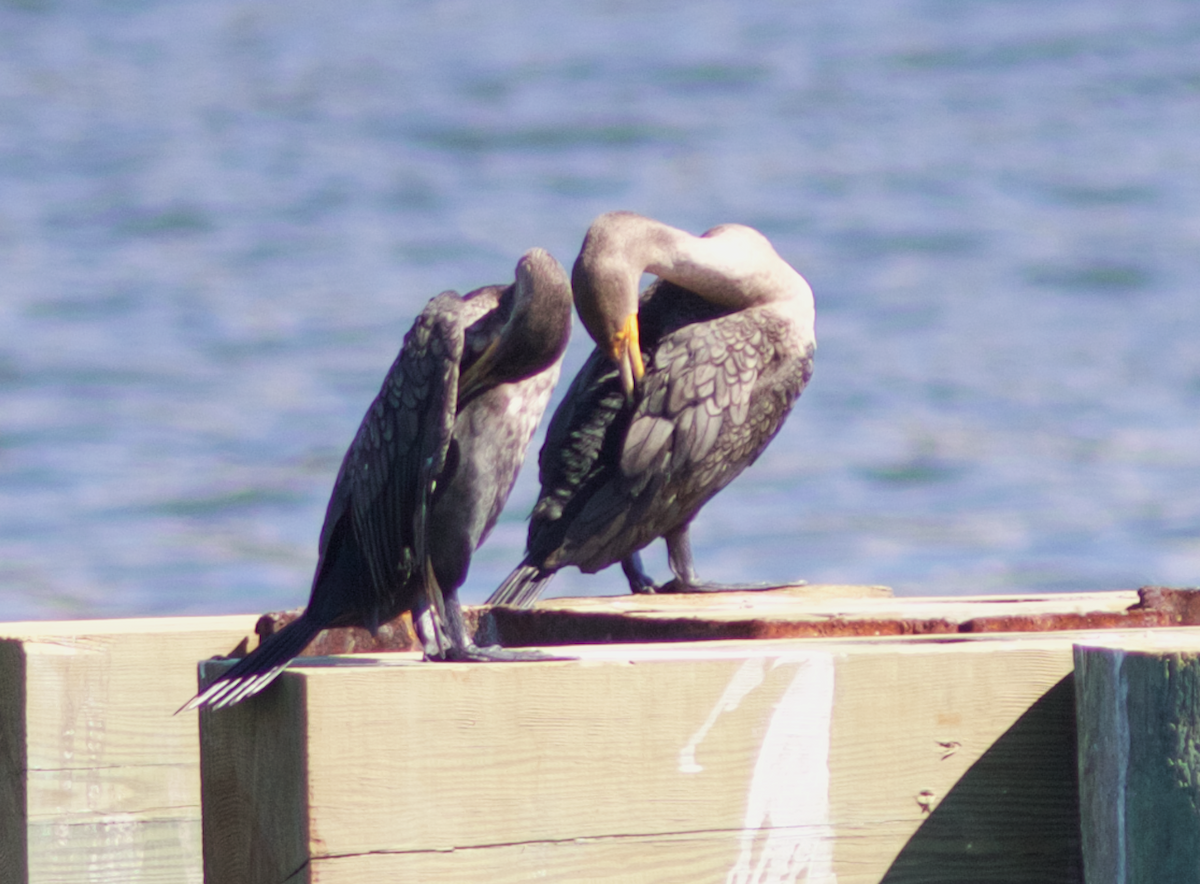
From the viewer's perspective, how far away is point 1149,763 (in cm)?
221

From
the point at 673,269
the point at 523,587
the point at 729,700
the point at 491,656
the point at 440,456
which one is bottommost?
the point at 729,700

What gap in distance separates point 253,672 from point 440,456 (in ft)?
1.54

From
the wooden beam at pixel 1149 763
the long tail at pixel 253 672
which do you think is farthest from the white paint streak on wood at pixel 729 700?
the long tail at pixel 253 672

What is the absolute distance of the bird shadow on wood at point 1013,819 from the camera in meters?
2.42

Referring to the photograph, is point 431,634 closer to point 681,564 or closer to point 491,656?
point 491,656

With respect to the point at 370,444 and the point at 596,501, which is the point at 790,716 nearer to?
the point at 370,444

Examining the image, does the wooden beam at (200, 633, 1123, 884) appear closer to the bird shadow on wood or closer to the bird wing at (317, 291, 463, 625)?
A: the bird shadow on wood

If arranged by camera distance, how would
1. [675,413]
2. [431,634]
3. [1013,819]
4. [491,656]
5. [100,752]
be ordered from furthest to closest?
1. [675,413]
2. [100,752]
3. [431,634]
4. [491,656]
5. [1013,819]

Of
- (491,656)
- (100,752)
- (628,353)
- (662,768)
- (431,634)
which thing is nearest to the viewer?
(662,768)

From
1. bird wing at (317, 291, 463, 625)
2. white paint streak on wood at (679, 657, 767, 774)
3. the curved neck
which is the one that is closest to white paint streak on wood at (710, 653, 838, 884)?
white paint streak on wood at (679, 657, 767, 774)

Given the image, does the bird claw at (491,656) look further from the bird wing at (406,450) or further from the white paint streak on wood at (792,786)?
the white paint streak on wood at (792,786)

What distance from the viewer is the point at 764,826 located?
2.37 m

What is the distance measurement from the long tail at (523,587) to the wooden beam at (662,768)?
1.34 metres

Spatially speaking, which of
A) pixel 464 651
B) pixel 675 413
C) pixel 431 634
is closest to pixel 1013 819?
pixel 464 651
